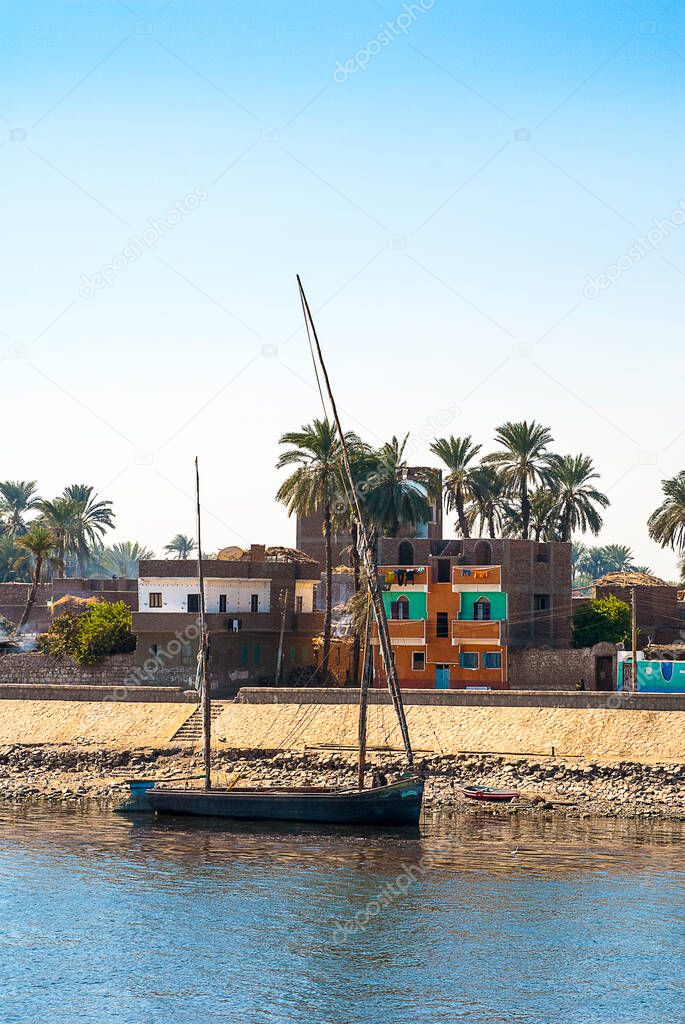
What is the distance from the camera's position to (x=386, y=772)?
235 feet

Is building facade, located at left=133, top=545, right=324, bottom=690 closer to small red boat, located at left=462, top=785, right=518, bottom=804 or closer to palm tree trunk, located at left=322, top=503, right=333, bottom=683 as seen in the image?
palm tree trunk, located at left=322, top=503, right=333, bottom=683

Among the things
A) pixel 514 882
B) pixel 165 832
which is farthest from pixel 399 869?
pixel 165 832

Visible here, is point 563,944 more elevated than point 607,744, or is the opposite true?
point 607,744

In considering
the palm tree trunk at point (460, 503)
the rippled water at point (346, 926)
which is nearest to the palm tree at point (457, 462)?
the palm tree trunk at point (460, 503)

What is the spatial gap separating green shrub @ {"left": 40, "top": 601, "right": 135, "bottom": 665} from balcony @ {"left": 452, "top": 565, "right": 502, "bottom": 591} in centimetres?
2543

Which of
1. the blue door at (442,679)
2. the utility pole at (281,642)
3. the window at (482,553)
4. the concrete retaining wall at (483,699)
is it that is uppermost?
the window at (482,553)

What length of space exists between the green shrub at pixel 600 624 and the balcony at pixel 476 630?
380 inches

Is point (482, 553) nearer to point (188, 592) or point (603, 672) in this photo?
point (603, 672)

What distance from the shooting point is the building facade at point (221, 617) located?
306ft

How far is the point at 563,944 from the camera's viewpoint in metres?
43.3

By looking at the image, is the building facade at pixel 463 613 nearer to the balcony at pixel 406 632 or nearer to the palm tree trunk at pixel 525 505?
the balcony at pixel 406 632

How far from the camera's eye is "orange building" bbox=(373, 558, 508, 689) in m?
86.9

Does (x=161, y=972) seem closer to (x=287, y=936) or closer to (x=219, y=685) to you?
(x=287, y=936)

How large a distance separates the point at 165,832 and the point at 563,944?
24977 millimetres
